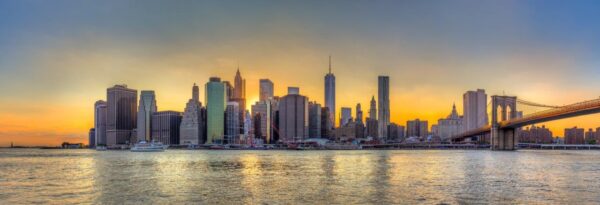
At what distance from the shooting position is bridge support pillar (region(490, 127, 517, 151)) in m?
148

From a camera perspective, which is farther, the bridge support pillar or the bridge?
the bridge support pillar

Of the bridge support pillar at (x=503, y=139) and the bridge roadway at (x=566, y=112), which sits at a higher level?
the bridge roadway at (x=566, y=112)

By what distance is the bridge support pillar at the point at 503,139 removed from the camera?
484 feet

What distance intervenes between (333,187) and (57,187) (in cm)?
2003

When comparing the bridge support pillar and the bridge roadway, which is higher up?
the bridge roadway

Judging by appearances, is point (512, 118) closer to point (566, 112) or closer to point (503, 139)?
point (503, 139)

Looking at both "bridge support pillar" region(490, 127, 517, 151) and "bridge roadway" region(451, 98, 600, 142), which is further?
"bridge support pillar" region(490, 127, 517, 151)

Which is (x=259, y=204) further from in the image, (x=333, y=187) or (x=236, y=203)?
(x=333, y=187)

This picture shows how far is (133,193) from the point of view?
33219mm

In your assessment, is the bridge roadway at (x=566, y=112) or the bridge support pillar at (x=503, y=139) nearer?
the bridge roadway at (x=566, y=112)

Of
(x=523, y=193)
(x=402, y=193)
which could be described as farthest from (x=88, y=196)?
(x=523, y=193)

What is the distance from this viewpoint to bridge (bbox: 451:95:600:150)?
303 feet

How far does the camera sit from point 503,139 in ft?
493

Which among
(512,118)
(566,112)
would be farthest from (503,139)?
(566,112)
